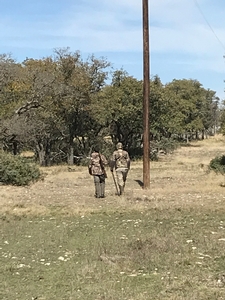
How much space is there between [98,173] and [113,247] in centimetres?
737

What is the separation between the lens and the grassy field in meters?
6.27

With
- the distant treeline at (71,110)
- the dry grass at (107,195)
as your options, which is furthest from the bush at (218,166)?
the distant treeline at (71,110)

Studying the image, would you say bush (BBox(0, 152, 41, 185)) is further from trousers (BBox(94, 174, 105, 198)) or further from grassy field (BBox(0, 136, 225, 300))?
trousers (BBox(94, 174, 105, 198))

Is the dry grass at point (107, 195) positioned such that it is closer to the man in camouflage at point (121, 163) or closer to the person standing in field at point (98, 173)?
the person standing in field at point (98, 173)

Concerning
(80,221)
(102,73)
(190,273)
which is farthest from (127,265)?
(102,73)

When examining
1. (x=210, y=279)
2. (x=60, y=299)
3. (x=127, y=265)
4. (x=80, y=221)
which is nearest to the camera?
(x=60, y=299)

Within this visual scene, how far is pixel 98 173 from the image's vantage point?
1588 cm

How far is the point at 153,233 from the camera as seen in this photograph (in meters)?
9.69

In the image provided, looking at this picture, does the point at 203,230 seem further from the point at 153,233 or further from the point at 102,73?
the point at 102,73

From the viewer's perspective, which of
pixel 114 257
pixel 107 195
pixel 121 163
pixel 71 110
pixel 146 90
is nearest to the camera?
pixel 114 257

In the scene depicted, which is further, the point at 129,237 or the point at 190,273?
the point at 129,237

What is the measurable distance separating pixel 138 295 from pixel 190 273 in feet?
4.09

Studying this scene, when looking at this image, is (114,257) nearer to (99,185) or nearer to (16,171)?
(99,185)

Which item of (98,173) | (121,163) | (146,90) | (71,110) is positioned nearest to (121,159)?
(121,163)
